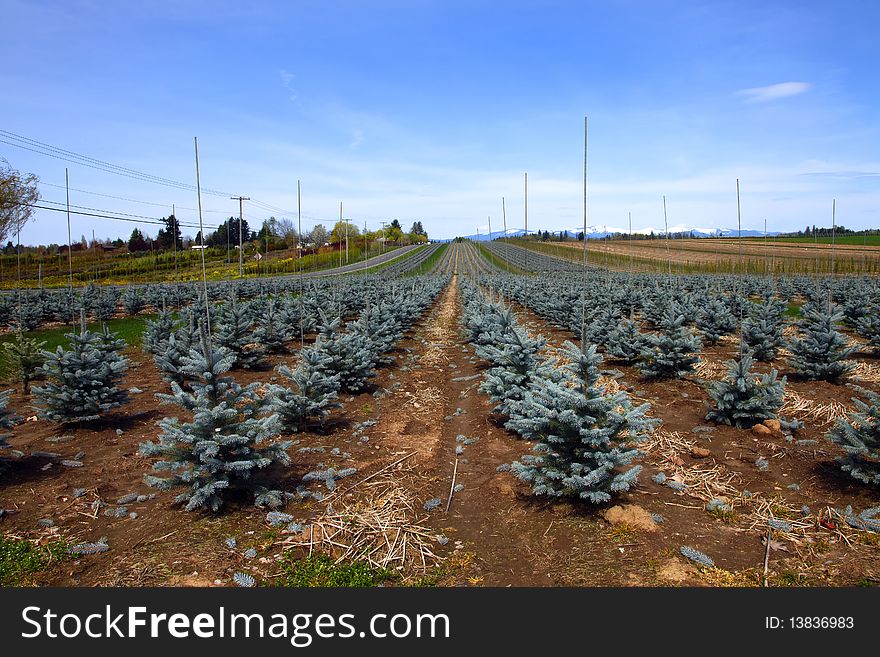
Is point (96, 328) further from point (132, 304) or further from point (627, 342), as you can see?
point (627, 342)

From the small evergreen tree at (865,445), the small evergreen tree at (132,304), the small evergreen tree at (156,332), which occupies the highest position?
the small evergreen tree at (132,304)

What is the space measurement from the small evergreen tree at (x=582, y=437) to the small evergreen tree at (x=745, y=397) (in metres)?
3.00

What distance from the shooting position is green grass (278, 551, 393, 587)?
14.6 ft

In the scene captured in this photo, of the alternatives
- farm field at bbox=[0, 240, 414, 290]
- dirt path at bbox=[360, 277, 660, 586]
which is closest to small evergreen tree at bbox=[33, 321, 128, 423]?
dirt path at bbox=[360, 277, 660, 586]

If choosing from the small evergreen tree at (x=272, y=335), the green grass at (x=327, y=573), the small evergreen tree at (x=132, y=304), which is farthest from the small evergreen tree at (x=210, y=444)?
the small evergreen tree at (x=132, y=304)

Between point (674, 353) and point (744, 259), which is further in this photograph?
point (744, 259)

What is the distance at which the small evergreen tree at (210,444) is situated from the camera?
520 centimetres

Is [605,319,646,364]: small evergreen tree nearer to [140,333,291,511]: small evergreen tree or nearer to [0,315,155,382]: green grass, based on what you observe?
[140,333,291,511]: small evergreen tree

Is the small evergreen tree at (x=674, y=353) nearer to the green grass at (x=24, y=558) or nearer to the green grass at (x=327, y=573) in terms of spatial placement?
the green grass at (x=327, y=573)

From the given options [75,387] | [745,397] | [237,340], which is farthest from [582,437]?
[237,340]

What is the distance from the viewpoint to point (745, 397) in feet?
25.9

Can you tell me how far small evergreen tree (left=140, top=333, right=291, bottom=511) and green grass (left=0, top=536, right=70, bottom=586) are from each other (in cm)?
94

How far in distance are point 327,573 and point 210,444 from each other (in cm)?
176

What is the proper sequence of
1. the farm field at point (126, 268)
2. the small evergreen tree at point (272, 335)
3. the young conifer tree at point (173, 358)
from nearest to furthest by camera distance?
1. the young conifer tree at point (173, 358)
2. the small evergreen tree at point (272, 335)
3. the farm field at point (126, 268)
